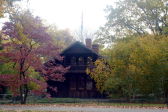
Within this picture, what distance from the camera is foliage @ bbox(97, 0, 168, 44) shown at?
138 feet

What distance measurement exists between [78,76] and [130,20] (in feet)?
38.2

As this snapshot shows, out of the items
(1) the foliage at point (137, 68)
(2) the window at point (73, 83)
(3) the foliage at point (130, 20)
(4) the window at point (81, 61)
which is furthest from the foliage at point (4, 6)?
(3) the foliage at point (130, 20)

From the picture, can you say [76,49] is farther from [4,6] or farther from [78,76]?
[4,6]

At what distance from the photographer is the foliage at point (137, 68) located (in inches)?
1115

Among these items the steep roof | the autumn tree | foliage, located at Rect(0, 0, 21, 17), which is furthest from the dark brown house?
foliage, located at Rect(0, 0, 21, 17)

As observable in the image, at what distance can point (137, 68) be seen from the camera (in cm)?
2912

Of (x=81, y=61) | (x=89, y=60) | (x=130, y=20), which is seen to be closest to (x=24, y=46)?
(x=89, y=60)

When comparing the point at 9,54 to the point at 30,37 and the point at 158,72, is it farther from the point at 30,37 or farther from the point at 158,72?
the point at 158,72

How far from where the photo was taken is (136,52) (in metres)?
29.2

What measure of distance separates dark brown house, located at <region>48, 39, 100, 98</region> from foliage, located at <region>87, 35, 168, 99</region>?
676cm

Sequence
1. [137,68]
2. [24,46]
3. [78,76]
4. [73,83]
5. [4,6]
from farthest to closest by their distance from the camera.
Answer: [73,83], [78,76], [137,68], [24,46], [4,6]

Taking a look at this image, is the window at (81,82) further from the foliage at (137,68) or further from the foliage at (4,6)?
the foliage at (4,6)

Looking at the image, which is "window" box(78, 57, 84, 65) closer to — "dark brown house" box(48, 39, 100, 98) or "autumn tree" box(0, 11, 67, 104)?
"dark brown house" box(48, 39, 100, 98)

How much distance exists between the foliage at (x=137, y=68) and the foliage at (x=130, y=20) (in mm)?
10887
